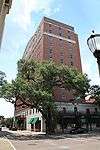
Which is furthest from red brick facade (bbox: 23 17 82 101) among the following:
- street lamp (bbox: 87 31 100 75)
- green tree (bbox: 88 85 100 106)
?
street lamp (bbox: 87 31 100 75)

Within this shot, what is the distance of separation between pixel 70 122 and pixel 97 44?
5496 centimetres

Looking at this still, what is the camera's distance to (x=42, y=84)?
50438mm

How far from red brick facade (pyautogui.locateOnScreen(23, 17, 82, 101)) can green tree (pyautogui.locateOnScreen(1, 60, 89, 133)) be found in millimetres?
18137

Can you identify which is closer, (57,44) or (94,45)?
(94,45)

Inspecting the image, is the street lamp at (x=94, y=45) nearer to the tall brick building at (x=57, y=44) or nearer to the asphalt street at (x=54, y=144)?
the asphalt street at (x=54, y=144)

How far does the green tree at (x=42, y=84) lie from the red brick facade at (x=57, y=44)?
1814cm

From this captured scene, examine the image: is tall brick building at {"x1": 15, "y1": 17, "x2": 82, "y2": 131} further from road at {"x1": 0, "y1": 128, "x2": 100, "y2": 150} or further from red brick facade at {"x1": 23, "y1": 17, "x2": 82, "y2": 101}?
road at {"x1": 0, "y1": 128, "x2": 100, "y2": 150}

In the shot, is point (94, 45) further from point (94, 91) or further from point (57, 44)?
point (57, 44)

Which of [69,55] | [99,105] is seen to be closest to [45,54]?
[69,55]

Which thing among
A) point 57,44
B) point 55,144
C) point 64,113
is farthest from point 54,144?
point 57,44

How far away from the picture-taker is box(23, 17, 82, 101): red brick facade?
73.4m

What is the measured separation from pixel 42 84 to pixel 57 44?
2802 cm

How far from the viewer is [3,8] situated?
9227mm

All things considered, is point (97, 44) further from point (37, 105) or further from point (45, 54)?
point (45, 54)
